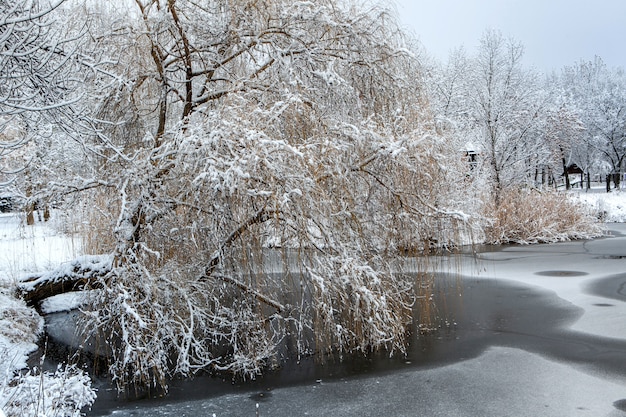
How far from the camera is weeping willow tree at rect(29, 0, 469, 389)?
19.4 feet

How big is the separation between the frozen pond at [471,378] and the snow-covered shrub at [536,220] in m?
8.58

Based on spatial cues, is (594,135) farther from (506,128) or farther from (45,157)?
(45,157)

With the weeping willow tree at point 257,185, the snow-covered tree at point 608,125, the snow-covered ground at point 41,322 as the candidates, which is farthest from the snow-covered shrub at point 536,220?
the snow-covered tree at point 608,125

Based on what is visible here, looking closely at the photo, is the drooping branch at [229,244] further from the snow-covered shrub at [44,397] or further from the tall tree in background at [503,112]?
the tall tree in background at [503,112]

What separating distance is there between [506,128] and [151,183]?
18468 mm

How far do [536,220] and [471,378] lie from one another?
1315 cm

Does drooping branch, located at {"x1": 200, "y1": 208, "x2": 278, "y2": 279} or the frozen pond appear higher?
drooping branch, located at {"x1": 200, "y1": 208, "x2": 278, "y2": 279}

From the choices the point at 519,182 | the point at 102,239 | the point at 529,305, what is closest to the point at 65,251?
the point at 102,239

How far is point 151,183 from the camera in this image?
251 inches

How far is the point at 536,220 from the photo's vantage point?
1788 cm

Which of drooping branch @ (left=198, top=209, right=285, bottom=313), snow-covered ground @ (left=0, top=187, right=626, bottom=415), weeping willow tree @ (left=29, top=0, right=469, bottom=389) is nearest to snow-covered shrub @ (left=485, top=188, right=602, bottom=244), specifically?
snow-covered ground @ (left=0, top=187, right=626, bottom=415)

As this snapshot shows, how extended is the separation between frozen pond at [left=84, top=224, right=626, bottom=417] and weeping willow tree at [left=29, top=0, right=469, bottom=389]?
0.38 m

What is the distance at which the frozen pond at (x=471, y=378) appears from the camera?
17.3ft

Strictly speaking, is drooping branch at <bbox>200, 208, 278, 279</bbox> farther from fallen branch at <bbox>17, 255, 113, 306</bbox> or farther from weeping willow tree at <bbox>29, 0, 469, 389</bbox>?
fallen branch at <bbox>17, 255, 113, 306</bbox>
